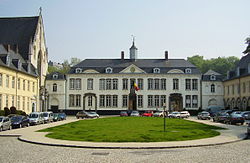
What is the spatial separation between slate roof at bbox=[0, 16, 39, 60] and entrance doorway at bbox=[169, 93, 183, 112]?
29719 millimetres

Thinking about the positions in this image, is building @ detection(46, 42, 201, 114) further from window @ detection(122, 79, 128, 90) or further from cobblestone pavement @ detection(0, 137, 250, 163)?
cobblestone pavement @ detection(0, 137, 250, 163)

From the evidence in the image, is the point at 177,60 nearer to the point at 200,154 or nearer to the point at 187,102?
the point at 187,102

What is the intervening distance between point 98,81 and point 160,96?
13222mm

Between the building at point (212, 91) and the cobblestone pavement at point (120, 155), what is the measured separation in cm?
5199

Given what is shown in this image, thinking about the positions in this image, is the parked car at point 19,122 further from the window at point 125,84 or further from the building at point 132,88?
the window at point 125,84

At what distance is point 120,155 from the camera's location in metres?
13.8

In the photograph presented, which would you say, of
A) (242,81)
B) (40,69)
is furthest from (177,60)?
(40,69)

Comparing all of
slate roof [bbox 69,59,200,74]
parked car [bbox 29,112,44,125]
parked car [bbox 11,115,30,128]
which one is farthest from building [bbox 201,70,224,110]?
parked car [bbox 11,115,30,128]

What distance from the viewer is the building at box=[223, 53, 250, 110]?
54562 mm

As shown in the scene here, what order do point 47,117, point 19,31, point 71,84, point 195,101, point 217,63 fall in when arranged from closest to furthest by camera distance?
point 47,117 → point 19,31 → point 195,101 → point 71,84 → point 217,63

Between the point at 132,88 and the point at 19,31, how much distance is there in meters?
25.2

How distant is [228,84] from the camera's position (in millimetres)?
64125

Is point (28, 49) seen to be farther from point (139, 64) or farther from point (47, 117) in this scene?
point (47, 117)

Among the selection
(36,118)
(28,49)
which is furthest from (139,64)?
(36,118)
